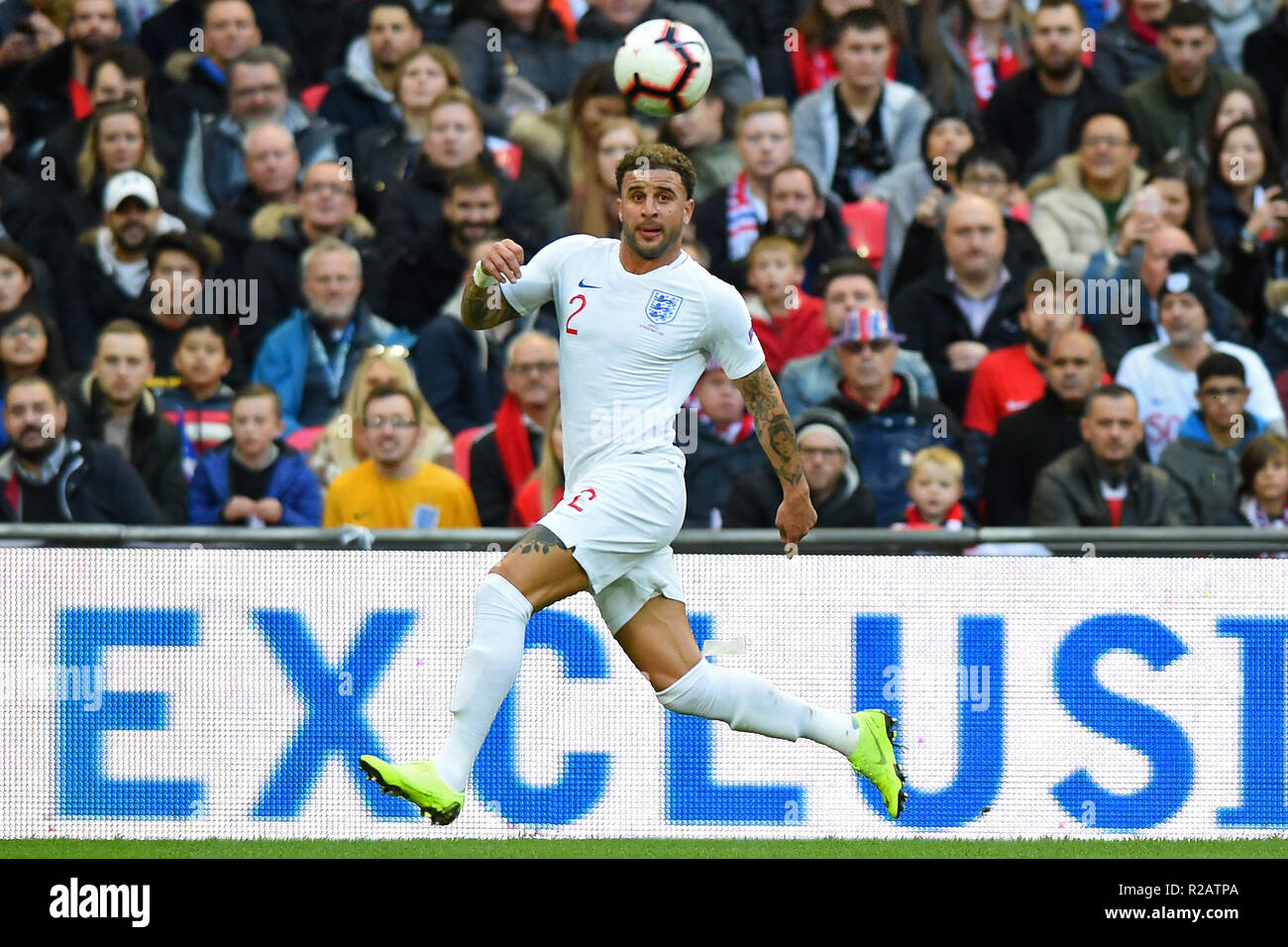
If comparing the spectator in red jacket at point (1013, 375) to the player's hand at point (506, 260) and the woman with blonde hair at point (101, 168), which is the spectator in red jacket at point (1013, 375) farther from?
the player's hand at point (506, 260)

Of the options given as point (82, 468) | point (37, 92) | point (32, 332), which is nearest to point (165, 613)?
point (82, 468)

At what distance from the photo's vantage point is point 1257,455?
9883mm

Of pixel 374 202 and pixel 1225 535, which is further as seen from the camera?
pixel 374 202

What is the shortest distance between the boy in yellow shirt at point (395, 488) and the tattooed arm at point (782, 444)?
3012 mm

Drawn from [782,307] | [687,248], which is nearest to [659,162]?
[687,248]

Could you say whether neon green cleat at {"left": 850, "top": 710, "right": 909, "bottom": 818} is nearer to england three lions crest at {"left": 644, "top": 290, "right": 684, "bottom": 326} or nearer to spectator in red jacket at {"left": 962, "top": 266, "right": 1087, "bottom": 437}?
england three lions crest at {"left": 644, "top": 290, "right": 684, "bottom": 326}

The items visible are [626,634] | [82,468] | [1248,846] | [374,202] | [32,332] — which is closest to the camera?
[626,634]

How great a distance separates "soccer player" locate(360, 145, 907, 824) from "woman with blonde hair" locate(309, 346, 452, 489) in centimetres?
320

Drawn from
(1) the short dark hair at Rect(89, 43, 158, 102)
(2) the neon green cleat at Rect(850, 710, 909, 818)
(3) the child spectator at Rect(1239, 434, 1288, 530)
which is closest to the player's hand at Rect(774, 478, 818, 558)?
(2) the neon green cleat at Rect(850, 710, 909, 818)

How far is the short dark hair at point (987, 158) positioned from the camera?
→ 37.3 ft

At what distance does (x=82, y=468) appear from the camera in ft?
31.1

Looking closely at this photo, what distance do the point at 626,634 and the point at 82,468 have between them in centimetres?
394

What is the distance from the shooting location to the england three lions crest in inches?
253

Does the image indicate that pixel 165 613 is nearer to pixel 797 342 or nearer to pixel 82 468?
pixel 82 468
